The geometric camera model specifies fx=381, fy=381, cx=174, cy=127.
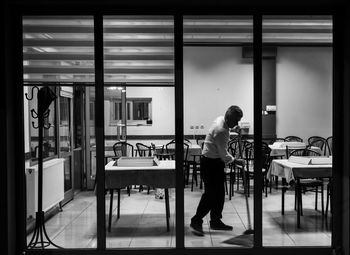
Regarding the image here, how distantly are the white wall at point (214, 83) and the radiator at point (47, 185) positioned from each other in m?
4.65

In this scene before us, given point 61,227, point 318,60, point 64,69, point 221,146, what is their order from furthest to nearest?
point 318,60
point 61,227
point 221,146
point 64,69

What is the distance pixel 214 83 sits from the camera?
9562 millimetres

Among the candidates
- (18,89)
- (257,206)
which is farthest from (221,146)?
(18,89)

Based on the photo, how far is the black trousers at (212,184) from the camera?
4.60 metres

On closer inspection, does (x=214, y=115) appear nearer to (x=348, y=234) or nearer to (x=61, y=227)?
(x=61, y=227)

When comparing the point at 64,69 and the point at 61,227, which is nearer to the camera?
the point at 64,69

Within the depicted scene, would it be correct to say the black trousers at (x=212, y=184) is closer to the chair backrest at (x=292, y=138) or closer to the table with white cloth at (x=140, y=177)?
the table with white cloth at (x=140, y=177)

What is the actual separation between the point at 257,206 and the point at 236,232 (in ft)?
3.55

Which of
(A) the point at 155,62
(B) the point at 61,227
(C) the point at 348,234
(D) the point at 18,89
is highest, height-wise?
(A) the point at 155,62

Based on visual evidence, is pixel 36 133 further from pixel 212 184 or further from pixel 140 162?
pixel 212 184

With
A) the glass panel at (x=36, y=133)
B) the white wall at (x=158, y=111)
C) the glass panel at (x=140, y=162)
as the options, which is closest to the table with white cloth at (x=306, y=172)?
the glass panel at (x=140, y=162)

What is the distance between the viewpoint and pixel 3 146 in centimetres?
353

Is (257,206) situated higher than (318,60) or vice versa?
(318,60)

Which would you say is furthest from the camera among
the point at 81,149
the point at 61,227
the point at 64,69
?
the point at 81,149
